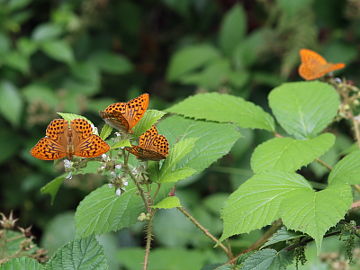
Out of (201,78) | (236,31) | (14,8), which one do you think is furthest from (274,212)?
(14,8)

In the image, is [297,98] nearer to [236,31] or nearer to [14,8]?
[236,31]

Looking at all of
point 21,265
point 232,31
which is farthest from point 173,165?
point 232,31

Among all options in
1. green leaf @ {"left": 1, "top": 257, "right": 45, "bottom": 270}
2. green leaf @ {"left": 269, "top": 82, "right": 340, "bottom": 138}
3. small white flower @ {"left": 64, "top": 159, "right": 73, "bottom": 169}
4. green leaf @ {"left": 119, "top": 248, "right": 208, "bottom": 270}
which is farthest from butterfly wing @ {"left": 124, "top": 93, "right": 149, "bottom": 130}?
green leaf @ {"left": 119, "top": 248, "right": 208, "bottom": 270}

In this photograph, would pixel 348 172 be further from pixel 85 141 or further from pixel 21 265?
pixel 21 265

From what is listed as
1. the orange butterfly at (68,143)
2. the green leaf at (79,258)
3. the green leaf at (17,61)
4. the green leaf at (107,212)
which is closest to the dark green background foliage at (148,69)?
the green leaf at (17,61)

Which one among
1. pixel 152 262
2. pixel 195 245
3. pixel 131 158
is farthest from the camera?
pixel 195 245

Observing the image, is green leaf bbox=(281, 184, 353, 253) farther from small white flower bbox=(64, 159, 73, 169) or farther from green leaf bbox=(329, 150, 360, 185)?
small white flower bbox=(64, 159, 73, 169)
